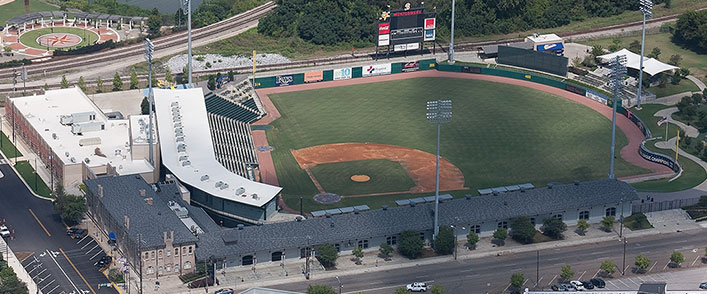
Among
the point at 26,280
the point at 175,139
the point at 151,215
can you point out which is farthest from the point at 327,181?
the point at 26,280

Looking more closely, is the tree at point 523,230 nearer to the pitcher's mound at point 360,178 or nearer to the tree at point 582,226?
the tree at point 582,226

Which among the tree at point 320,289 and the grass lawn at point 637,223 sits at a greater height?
A: the tree at point 320,289

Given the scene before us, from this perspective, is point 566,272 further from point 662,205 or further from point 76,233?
point 76,233

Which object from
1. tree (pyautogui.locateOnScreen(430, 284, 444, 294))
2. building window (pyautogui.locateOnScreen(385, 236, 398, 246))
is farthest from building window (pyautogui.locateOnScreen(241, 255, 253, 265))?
tree (pyautogui.locateOnScreen(430, 284, 444, 294))

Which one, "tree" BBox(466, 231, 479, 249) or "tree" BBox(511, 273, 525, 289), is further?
"tree" BBox(466, 231, 479, 249)

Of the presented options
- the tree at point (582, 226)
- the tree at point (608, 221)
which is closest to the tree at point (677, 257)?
the tree at point (608, 221)

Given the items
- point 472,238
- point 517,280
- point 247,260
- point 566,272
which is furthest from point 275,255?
point 566,272

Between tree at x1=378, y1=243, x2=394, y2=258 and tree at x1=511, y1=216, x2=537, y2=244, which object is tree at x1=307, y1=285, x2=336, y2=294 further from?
tree at x1=511, y1=216, x2=537, y2=244
